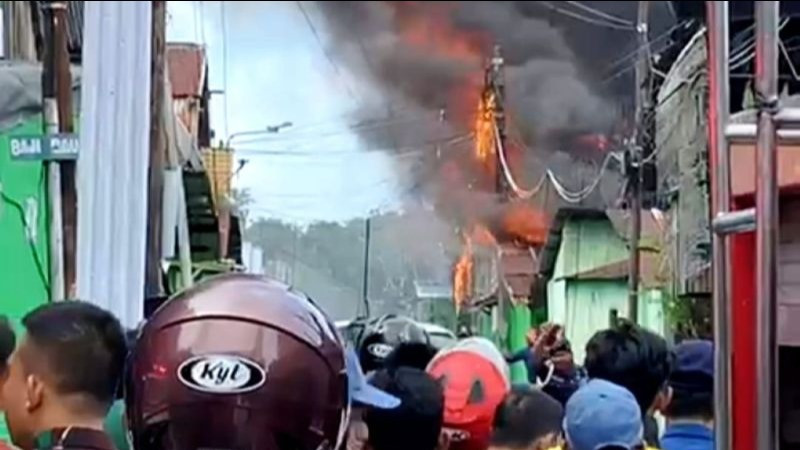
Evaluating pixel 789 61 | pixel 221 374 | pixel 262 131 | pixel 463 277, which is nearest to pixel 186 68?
pixel 262 131

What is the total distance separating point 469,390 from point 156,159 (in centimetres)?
89

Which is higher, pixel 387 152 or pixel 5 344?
pixel 387 152

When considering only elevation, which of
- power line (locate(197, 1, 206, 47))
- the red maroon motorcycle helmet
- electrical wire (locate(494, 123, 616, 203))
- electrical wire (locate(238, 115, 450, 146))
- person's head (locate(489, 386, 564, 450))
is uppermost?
power line (locate(197, 1, 206, 47))

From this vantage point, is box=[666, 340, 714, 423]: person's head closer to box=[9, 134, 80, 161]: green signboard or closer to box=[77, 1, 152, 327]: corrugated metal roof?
box=[77, 1, 152, 327]: corrugated metal roof

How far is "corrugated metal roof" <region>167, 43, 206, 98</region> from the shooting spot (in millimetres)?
3271

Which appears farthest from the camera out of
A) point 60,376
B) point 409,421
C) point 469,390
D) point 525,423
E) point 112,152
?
point 469,390

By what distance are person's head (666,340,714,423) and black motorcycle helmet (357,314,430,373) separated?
26.3 inches

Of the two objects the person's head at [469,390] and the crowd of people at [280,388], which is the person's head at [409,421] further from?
the person's head at [469,390]

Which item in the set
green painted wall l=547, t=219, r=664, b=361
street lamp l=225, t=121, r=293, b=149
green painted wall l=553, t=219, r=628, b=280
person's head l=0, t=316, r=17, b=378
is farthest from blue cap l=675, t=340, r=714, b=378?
person's head l=0, t=316, r=17, b=378

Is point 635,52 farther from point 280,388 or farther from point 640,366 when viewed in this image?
point 280,388

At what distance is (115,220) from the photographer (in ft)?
9.34

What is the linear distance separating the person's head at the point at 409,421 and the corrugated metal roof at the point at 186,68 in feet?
3.65

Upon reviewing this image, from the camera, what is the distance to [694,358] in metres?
2.71

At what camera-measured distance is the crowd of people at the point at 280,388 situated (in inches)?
59.9
